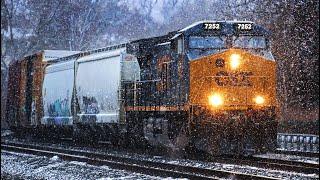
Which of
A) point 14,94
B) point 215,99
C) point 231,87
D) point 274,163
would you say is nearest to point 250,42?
point 231,87

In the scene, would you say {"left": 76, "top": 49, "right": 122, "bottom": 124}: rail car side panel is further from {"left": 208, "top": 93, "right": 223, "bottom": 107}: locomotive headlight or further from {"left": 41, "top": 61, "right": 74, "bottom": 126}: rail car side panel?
{"left": 208, "top": 93, "right": 223, "bottom": 107}: locomotive headlight

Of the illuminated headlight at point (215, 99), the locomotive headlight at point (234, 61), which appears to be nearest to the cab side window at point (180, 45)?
the locomotive headlight at point (234, 61)

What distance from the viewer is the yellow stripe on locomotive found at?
47.3 ft

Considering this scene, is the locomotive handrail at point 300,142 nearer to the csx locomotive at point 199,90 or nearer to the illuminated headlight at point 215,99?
the csx locomotive at point 199,90

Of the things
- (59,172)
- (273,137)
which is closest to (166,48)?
(273,137)

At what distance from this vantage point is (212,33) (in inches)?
580

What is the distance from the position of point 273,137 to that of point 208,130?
157 cm

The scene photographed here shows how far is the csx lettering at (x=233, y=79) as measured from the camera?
47.8ft

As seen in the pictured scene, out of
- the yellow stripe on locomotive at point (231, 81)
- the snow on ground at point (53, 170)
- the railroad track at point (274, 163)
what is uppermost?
the yellow stripe on locomotive at point (231, 81)

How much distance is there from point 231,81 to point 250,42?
109 centimetres

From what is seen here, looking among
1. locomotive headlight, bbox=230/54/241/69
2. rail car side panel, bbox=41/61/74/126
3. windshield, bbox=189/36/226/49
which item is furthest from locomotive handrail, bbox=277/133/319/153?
rail car side panel, bbox=41/61/74/126

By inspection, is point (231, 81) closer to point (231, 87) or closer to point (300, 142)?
point (231, 87)

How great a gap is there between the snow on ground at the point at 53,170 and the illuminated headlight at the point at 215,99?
2912 mm

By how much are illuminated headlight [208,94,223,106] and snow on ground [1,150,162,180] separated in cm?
291
